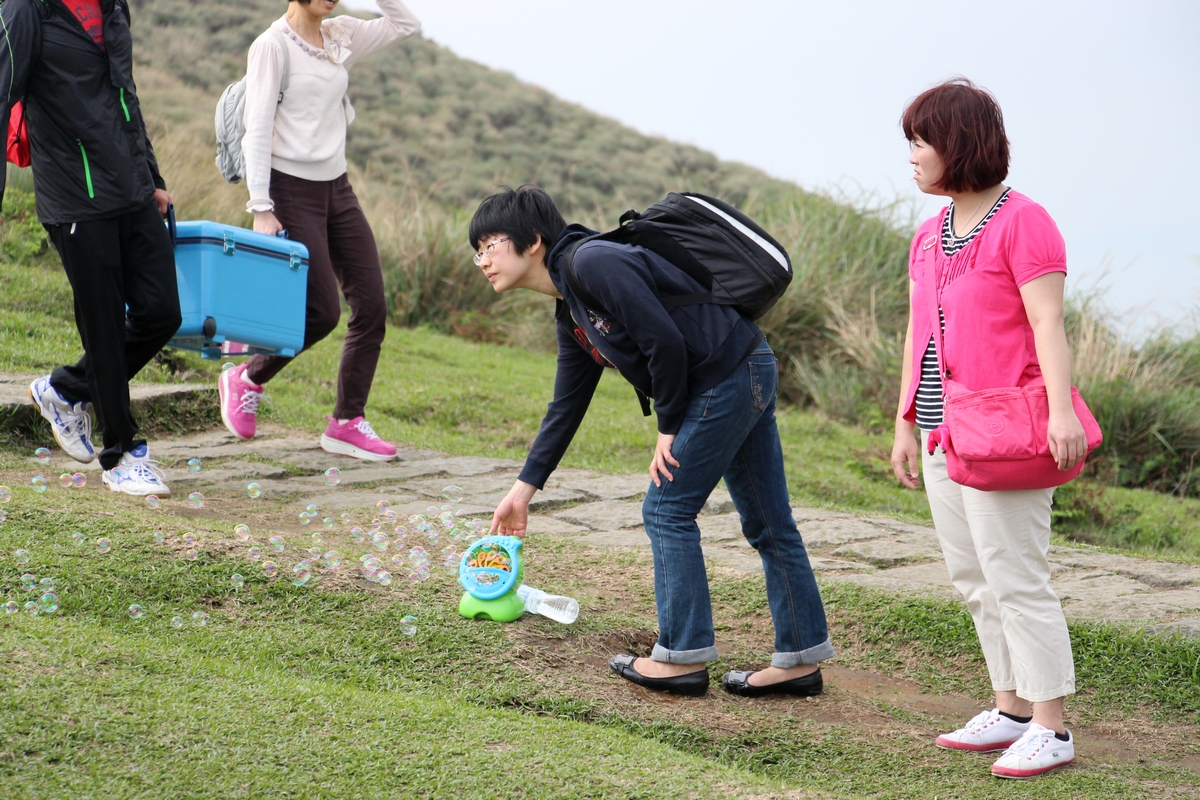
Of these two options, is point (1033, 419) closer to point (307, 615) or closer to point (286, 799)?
point (286, 799)

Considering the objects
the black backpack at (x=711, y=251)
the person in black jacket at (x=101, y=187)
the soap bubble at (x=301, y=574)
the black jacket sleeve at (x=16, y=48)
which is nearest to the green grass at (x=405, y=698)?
the soap bubble at (x=301, y=574)

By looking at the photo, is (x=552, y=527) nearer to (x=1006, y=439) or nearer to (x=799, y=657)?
(x=799, y=657)

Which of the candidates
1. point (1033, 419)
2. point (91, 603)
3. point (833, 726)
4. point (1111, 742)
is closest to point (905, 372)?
point (1033, 419)

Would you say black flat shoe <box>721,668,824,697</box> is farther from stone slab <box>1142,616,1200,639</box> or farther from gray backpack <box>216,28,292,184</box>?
gray backpack <box>216,28,292,184</box>

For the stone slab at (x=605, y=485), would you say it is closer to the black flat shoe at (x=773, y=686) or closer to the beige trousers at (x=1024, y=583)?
the black flat shoe at (x=773, y=686)

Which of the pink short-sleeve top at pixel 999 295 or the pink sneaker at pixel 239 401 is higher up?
the pink short-sleeve top at pixel 999 295

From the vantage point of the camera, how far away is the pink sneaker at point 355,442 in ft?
19.8

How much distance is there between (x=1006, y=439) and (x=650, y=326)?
0.87 metres

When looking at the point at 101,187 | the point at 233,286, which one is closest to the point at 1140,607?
the point at 233,286

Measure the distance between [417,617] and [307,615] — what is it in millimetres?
317

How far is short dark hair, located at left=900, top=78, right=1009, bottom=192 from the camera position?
2.71m

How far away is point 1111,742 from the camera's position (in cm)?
312

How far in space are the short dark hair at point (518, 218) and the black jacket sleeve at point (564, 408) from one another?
0.33 meters

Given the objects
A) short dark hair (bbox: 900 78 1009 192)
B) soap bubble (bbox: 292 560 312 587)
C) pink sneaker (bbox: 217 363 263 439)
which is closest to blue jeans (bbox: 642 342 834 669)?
short dark hair (bbox: 900 78 1009 192)
